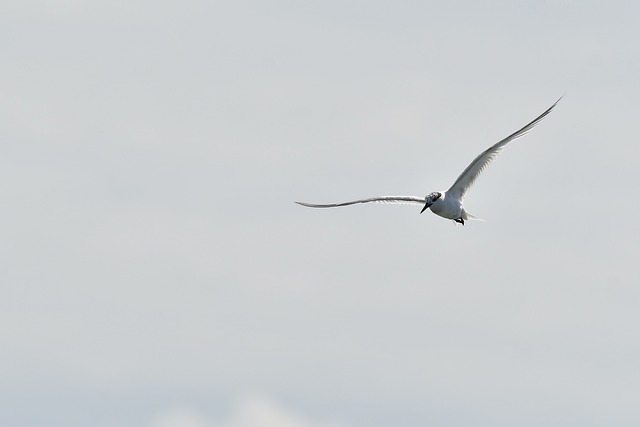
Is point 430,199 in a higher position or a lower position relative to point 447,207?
higher

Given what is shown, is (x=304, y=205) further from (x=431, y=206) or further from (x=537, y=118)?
(x=537, y=118)

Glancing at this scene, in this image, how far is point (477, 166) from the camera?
89438mm

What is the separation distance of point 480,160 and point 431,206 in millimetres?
3995

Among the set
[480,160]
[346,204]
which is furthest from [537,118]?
[346,204]

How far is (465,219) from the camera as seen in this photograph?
303ft

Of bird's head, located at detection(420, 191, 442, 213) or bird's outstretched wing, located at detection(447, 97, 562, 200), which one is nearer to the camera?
bird's outstretched wing, located at detection(447, 97, 562, 200)

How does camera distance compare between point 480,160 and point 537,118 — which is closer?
point 537,118

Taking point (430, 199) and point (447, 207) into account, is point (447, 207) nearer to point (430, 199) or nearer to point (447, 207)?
point (447, 207)

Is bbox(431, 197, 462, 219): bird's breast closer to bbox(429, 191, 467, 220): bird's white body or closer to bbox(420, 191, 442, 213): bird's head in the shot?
bbox(429, 191, 467, 220): bird's white body

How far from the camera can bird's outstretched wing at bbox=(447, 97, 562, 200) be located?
84438 millimetres

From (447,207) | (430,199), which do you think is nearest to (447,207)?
(447,207)

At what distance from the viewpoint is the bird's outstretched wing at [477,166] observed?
3324 inches

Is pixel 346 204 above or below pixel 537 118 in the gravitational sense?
below

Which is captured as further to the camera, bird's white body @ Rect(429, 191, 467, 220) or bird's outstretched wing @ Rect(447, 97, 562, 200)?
bird's white body @ Rect(429, 191, 467, 220)
